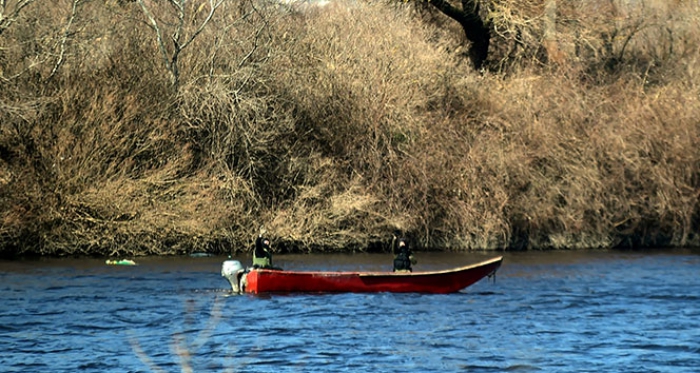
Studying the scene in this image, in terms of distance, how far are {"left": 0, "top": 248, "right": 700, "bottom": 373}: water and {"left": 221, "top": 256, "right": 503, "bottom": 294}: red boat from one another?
0.78 ft

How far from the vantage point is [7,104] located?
33969 millimetres

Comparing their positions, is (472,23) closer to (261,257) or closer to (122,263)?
(122,263)

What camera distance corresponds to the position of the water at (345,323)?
1956 cm

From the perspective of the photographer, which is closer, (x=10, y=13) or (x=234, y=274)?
(x=234, y=274)

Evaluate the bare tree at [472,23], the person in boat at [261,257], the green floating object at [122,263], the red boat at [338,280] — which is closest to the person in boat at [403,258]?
the red boat at [338,280]

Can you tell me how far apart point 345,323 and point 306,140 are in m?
16.3

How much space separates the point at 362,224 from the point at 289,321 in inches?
554

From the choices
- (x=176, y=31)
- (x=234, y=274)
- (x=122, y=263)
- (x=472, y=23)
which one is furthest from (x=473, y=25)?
(x=234, y=274)

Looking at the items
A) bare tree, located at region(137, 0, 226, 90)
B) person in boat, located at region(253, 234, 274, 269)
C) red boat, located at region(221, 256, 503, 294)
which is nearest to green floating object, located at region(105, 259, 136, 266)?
bare tree, located at region(137, 0, 226, 90)

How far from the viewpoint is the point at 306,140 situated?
39219 millimetres

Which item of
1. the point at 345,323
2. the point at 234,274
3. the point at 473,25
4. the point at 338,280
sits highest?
the point at 473,25

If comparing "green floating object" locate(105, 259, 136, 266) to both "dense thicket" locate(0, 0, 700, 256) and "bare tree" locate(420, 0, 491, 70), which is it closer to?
"dense thicket" locate(0, 0, 700, 256)

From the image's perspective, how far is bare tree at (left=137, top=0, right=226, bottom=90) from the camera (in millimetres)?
37188

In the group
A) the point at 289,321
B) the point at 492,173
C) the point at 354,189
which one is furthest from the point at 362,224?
the point at 289,321
